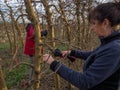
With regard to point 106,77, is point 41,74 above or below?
below

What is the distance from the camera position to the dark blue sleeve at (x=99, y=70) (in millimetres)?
Result: 2383

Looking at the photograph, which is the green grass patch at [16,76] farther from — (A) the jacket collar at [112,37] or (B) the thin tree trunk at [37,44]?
(A) the jacket collar at [112,37]

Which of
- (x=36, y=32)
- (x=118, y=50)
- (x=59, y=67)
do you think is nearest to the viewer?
(x=118, y=50)

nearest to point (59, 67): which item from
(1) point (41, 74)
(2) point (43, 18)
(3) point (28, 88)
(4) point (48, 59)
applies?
(4) point (48, 59)

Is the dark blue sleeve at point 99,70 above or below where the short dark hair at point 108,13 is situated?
below

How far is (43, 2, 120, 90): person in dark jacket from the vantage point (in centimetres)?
239

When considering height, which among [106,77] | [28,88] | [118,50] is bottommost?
[28,88]

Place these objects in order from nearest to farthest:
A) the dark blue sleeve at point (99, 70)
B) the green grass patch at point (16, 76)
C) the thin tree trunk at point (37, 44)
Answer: the dark blue sleeve at point (99, 70) < the thin tree trunk at point (37, 44) < the green grass patch at point (16, 76)

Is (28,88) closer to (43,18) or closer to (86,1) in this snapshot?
(43,18)

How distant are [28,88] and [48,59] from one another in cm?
114

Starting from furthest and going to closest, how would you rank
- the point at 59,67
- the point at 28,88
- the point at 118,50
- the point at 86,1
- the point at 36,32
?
the point at 86,1
the point at 28,88
the point at 36,32
the point at 59,67
the point at 118,50

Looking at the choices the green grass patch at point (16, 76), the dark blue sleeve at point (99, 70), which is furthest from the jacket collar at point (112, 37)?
the green grass patch at point (16, 76)

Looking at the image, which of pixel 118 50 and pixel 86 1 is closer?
pixel 118 50

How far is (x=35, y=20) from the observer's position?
11.3 ft
